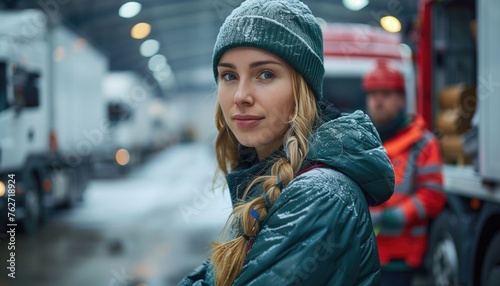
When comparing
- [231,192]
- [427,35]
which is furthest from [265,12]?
[427,35]

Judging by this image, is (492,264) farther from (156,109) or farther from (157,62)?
(157,62)

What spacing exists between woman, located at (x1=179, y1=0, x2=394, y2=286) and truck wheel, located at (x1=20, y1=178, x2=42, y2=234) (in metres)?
10.4

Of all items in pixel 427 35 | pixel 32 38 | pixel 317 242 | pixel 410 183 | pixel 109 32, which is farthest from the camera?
pixel 109 32

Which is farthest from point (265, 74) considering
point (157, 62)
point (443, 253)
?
point (157, 62)

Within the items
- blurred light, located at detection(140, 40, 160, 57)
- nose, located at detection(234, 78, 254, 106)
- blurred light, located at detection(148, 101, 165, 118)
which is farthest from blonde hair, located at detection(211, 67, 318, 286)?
blurred light, located at detection(140, 40, 160, 57)

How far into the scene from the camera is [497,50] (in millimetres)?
4488

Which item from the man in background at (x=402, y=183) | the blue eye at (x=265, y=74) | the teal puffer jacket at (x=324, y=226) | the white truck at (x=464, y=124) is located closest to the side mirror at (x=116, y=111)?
the white truck at (x=464, y=124)

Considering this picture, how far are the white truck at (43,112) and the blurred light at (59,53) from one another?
0.6 inches

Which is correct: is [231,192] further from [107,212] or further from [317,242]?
[107,212]

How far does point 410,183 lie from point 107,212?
11960 mm

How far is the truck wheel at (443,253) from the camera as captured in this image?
19.6 feet

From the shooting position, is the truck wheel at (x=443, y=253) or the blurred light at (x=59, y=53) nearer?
the truck wheel at (x=443, y=253)

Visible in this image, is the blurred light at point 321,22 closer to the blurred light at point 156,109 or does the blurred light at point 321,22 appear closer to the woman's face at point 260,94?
the woman's face at point 260,94

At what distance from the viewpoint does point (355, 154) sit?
1735 mm
